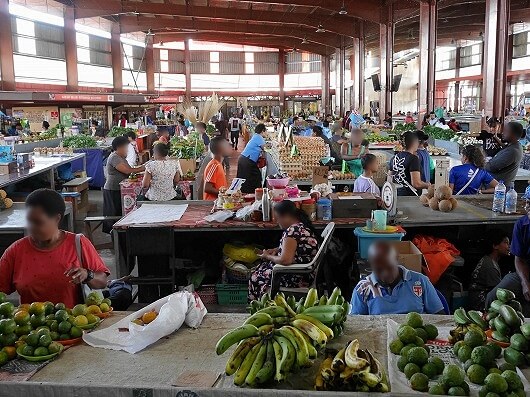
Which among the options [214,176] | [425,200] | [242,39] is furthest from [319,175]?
[242,39]

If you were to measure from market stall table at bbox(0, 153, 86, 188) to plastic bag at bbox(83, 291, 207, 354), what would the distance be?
5810 millimetres

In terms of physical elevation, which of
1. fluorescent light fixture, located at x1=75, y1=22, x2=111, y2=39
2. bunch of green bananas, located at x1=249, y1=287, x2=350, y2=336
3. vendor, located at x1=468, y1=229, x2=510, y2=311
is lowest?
vendor, located at x1=468, y1=229, x2=510, y2=311

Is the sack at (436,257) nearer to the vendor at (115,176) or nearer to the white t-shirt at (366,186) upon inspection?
the white t-shirt at (366,186)

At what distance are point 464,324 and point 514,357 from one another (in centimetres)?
31

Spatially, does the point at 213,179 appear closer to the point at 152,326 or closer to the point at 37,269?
the point at 37,269

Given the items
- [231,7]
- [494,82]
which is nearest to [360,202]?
[494,82]

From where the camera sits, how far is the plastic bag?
2645mm

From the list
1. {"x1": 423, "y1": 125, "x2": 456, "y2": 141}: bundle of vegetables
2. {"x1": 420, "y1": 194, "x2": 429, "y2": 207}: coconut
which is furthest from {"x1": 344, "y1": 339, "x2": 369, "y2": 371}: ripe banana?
{"x1": 423, "y1": 125, "x2": 456, "y2": 141}: bundle of vegetables

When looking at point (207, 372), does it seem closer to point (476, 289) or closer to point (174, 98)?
point (476, 289)

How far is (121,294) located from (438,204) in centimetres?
324

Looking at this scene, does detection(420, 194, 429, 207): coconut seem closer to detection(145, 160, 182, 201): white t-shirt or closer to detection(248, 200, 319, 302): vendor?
detection(248, 200, 319, 302): vendor

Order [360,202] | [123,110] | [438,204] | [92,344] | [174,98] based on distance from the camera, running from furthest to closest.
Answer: [174,98]
[123,110]
[438,204]
[360,202]
[92,344]

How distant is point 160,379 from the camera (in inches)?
91.7

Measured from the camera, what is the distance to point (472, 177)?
255 inches
